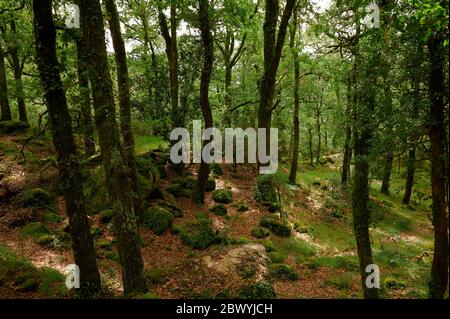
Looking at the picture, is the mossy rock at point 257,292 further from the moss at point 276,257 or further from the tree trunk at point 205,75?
the tree trunk at point 205,75

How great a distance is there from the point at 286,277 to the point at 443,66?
768 cm

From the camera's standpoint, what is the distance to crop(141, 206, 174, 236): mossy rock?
44.5 ft

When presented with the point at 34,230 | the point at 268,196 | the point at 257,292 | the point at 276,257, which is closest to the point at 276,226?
the point at 268,196

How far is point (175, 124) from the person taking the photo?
16656 mm

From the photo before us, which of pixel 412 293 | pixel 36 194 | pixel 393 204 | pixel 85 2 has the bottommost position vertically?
pixel 393 204

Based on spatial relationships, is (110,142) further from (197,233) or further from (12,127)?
(12,127)

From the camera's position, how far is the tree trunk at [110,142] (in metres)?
7.76

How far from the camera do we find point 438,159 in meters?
7.98

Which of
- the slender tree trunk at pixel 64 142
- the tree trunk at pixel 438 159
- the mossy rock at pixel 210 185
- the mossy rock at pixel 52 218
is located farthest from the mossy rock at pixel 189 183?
the tree trunk at pixel 438 159

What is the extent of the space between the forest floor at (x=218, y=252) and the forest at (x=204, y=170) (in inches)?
2.7

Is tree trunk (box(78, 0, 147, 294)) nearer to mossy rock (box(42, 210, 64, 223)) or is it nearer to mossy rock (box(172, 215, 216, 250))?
mossy rock (box(172, 215, 216, 250))

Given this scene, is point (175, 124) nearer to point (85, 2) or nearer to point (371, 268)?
point (85, 2)

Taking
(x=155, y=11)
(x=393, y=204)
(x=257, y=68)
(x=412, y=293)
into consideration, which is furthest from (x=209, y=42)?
(x=393, y=204)

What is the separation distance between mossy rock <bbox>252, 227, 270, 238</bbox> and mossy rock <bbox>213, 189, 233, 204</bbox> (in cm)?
267
